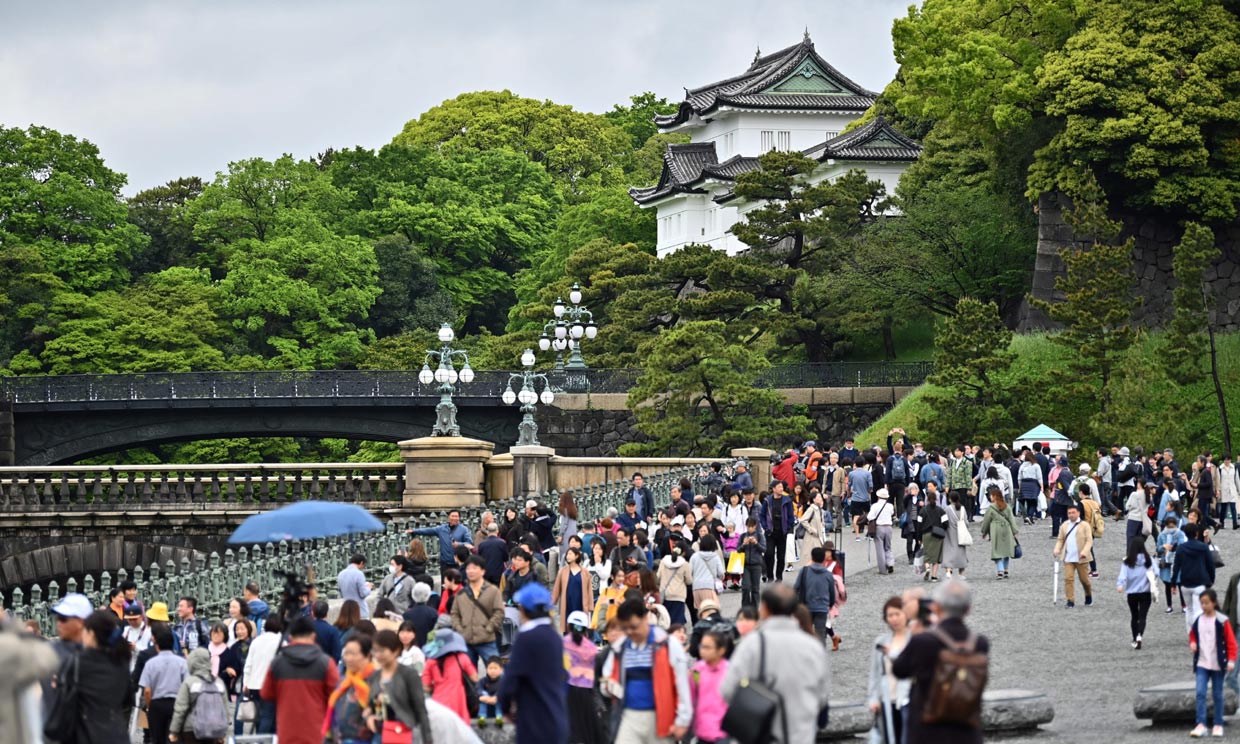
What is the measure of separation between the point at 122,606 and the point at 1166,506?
15.7 meters

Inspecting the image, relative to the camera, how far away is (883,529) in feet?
89.0

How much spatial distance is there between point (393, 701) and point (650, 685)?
1.61 m

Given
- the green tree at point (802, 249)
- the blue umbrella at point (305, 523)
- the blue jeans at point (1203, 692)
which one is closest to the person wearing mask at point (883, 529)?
the blue jeans at point (1203, 692)

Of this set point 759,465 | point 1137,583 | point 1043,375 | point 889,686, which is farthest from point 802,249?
point 889,686

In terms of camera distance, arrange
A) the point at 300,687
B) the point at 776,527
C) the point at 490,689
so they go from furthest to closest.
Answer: the point at 776,527 → the point at 490,689 → the point at 300,687

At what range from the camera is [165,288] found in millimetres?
72375

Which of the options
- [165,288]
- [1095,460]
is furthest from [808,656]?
[165,288]

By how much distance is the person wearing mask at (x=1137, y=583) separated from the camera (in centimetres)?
1975

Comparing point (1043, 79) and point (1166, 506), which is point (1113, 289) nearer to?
point (1043, 79)

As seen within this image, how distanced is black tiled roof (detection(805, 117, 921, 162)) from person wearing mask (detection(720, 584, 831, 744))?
5944 cm

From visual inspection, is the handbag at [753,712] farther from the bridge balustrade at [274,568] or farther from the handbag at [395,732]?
the bridge balustrade at [274,568]

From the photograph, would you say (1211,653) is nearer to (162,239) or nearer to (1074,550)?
(1074,550)

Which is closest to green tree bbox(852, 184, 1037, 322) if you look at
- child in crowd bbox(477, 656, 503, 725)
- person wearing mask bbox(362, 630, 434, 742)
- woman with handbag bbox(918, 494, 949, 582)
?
woman with handbag bbox(918, 494, 949, 582)

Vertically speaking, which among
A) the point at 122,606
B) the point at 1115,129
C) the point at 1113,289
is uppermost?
the point at 1115,129
